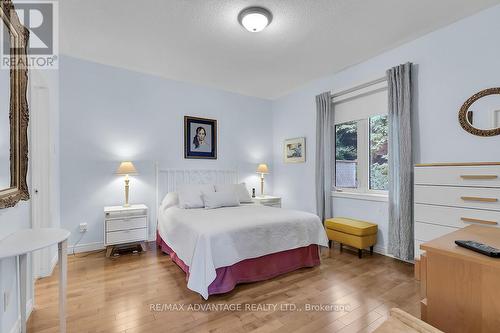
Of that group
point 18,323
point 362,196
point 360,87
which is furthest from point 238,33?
point 18,323

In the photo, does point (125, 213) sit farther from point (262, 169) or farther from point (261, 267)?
point (262, 169)

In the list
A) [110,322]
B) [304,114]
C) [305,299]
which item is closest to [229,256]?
[305,299]

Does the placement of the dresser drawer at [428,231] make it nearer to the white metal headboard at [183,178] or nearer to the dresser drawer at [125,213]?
the white metal headboard at [183,178]

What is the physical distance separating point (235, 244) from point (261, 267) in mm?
470

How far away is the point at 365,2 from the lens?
2.26m

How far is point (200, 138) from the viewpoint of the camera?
4332 mm

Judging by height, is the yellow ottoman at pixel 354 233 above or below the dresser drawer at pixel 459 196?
below

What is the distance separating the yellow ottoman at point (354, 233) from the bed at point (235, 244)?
557mm

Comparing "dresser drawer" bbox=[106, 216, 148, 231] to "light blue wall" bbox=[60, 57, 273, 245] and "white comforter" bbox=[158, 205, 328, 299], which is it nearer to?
"white comforter" bbox=[158, 205, 328, 299]

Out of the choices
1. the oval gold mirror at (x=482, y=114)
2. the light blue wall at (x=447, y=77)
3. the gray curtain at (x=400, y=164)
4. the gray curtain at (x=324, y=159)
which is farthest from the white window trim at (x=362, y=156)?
the oval gold mirror at (x=482, y=114)

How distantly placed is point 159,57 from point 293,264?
3.20 metres

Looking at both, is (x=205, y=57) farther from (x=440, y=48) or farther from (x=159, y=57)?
(x=440, y=48)

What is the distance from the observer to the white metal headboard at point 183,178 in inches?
155

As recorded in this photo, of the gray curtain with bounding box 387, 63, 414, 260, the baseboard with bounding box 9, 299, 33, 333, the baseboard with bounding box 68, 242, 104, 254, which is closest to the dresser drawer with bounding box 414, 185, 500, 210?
the gray curtain with bounding box 387, 63, 414, 260
